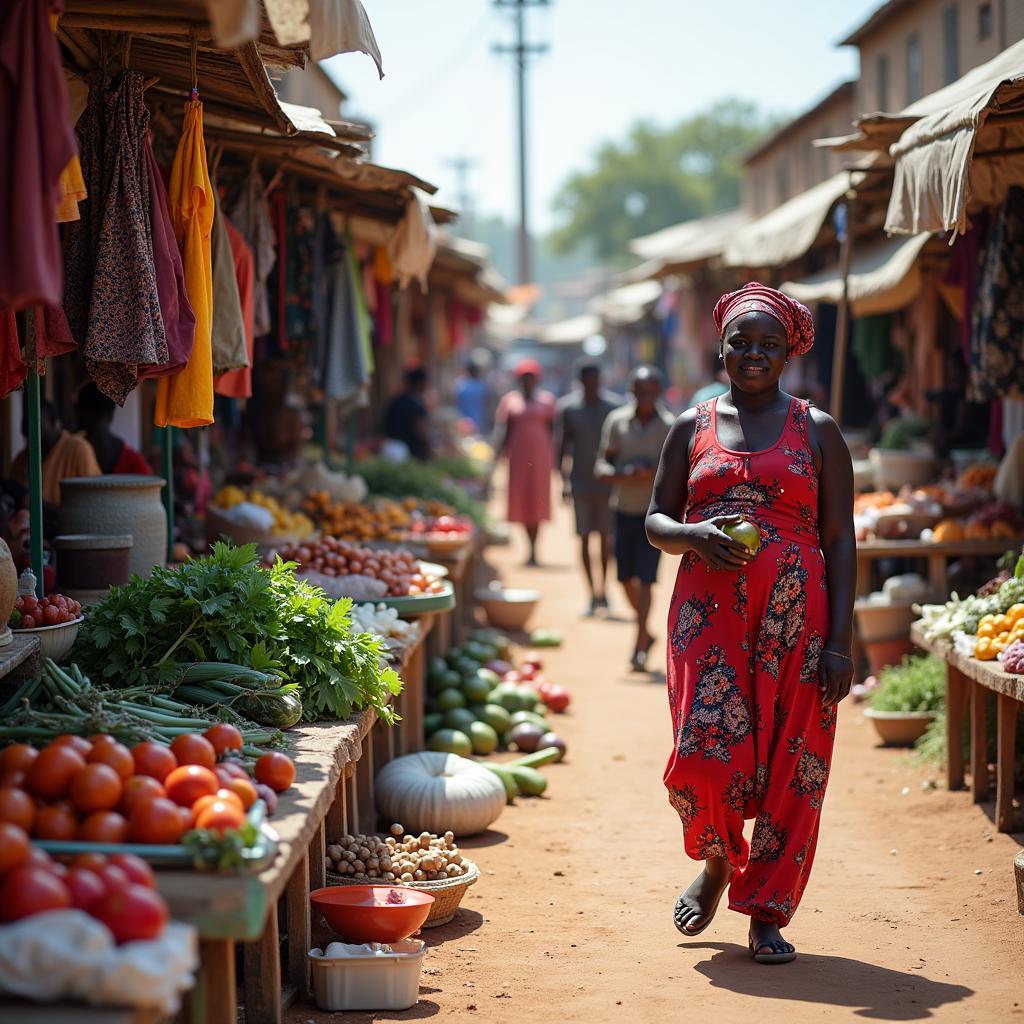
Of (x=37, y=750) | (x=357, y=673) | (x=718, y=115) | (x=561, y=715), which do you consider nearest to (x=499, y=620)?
(x=561, y=715)

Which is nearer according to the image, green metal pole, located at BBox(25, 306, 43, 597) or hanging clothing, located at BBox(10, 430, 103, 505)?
green metal pole, located at BBox(25, 306, 43, 597)

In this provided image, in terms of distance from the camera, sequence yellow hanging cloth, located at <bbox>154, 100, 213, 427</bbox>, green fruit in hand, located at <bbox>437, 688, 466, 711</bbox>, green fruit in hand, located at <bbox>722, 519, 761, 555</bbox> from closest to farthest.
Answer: green fruit in hand, located at <bbox>722, 519, 761, 555</bbox>, yellow hanging cloth, located at <bbox>154, 100, 213, 427</bbox>, green fruit in hand, located at <bbox>437, 688, 466, 711</bbox>

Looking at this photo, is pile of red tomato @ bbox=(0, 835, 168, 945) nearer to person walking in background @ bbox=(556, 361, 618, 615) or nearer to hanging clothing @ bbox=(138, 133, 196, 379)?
hanging clothing @ bbox=(138, 133, 196, 379)

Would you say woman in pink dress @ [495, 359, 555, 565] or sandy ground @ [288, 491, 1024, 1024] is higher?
woman in pink dress @ [495, 359, 555, 565]

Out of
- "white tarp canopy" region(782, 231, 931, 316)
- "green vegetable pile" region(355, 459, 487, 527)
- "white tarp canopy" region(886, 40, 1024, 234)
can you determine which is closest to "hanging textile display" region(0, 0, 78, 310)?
"white tarp canopy" region(886, 40, 1024, 234)

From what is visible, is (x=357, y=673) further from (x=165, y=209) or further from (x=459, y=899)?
(x=165, y=209)

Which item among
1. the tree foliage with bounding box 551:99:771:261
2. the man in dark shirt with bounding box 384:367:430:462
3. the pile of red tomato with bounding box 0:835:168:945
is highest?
Result: the tree foliage with bounding box 551:99:771:261

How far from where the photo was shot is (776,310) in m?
4.77

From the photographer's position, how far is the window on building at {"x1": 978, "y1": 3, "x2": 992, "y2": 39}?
14861mm

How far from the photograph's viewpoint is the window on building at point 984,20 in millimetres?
14861

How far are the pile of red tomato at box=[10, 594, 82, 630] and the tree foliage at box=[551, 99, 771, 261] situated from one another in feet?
213

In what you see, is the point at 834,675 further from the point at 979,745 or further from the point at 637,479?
the point at 637,479

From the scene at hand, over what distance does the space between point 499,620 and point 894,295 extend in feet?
14.3

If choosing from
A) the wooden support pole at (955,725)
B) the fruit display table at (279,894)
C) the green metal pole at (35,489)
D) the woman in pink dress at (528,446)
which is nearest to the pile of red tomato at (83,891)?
the fruit display table at (279,894)
